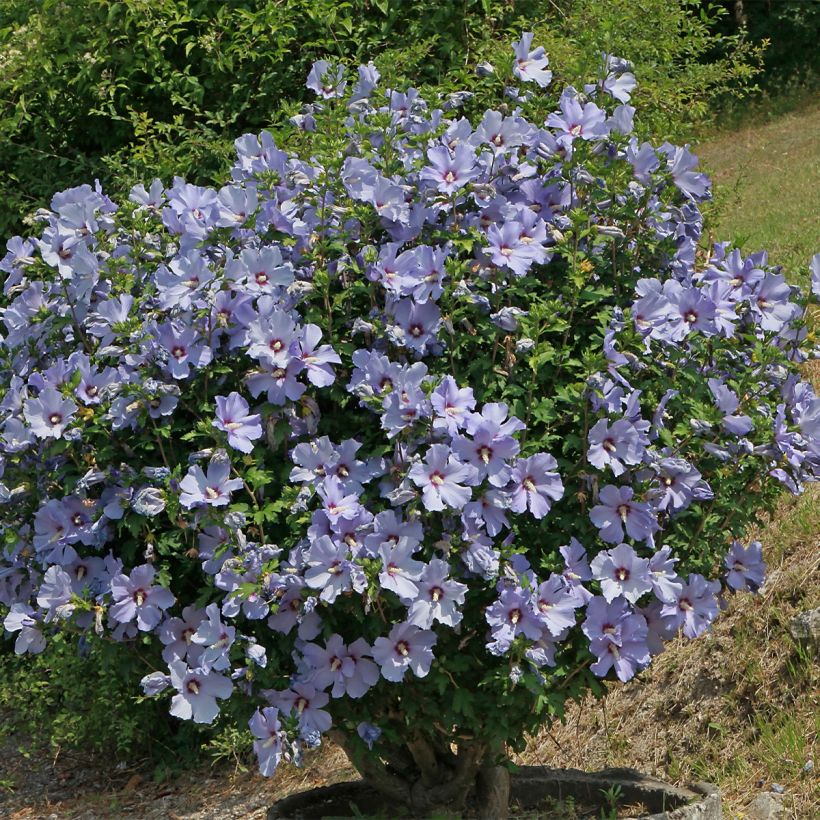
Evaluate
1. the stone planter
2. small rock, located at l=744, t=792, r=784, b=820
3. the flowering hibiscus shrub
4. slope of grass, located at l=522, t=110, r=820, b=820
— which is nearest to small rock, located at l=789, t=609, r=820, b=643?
slope of grass, located at l=522, t=110, r=820, b=820

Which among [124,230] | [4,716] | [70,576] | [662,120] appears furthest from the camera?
[4,716]

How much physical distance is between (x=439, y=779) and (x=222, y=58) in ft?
10.0

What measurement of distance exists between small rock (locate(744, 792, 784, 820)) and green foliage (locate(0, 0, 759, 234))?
8.37ft

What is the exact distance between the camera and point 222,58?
491 centimetres

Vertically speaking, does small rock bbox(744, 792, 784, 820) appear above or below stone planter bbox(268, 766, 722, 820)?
below

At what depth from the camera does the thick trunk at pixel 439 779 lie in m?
3.05

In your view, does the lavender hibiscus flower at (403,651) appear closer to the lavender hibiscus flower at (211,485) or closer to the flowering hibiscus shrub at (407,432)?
the flowering hibiscus shrub at (407,432)

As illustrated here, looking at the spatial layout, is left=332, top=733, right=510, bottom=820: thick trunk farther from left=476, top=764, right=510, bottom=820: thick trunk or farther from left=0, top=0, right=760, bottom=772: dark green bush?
left=0, top=0, right=760, bottom=772: dark green bush

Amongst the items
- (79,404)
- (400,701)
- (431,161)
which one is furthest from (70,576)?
(431,161)

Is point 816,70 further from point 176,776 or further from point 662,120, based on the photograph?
point 176,776

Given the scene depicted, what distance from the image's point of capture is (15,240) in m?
2.96

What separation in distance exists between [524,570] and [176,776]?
2.98 m

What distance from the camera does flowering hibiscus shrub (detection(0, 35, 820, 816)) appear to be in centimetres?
241

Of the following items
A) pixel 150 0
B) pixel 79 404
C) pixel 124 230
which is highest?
pixel 150 0
